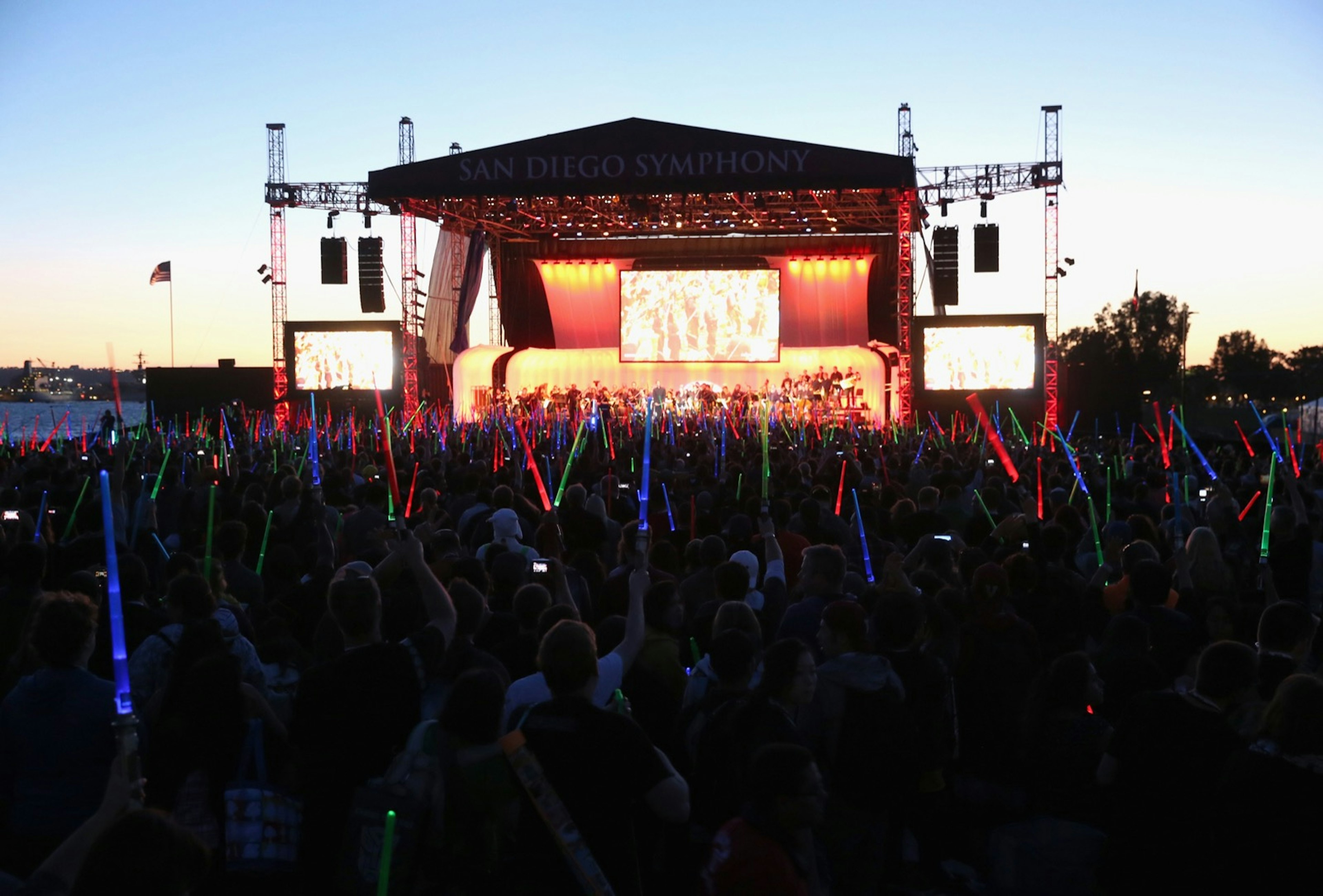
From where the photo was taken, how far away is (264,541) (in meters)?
6.23

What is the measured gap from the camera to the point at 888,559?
4883 mm

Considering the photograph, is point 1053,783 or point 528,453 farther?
point 528,453

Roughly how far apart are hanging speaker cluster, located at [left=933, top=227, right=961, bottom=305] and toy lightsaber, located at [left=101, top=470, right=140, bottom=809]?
927 inches

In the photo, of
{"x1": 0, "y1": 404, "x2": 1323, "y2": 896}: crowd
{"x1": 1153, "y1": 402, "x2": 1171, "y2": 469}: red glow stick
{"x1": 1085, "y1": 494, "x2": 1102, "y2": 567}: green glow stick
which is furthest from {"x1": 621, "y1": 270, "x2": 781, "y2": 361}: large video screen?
{"x1": 0, "y1": 404, "x2": 1323, "y2": 896}: crowd

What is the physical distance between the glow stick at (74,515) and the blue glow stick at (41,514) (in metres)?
0.14

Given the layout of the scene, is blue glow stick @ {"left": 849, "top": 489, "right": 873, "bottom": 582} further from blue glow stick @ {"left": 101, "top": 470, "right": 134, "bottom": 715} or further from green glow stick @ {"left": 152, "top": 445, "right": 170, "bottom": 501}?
green glow stick @ {"left": 152, "top": 445, "right": 170, "bottom": 501}

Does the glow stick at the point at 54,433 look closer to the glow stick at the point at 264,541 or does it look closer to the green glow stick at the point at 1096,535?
the glow stick at the point at 264,541

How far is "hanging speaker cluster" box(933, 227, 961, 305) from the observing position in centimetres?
2488

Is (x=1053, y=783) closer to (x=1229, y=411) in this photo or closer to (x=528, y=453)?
(x=528, y=453)

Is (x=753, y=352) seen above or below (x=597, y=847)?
above

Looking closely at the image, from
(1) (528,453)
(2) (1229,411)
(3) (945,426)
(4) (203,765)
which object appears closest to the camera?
(4) (203,765)

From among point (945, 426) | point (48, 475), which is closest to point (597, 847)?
point (48, 475)

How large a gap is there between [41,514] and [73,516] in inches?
12.0

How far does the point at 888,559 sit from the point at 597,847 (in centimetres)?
227
